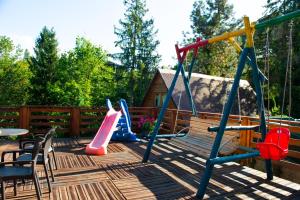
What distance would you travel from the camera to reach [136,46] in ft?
82.5

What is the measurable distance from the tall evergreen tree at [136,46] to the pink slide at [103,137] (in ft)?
57.7

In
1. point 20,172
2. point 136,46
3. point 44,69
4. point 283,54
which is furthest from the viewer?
point 136,46

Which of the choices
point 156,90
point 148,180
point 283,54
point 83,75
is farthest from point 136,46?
point 148,180

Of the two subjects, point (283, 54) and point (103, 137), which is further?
point (283, 54)

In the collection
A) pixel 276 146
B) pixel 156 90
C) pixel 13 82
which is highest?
pixel 13 82

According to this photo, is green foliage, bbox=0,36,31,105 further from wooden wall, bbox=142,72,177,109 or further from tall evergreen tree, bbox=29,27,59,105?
wooden wall, bbox=142,72,177,109

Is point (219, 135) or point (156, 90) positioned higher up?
point (156, 90)

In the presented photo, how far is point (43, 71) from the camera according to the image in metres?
19.7

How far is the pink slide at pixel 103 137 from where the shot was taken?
18.9 ft

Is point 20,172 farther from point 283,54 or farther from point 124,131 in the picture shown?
point 283,54

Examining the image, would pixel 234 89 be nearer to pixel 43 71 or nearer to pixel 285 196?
pixel 285 196

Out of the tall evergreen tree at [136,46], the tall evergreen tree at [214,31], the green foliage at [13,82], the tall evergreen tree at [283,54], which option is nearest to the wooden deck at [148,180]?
the tall evergreen tree at [283,54]

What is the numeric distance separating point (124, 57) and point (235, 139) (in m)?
21.2

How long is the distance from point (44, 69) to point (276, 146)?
→ 1932 cm
